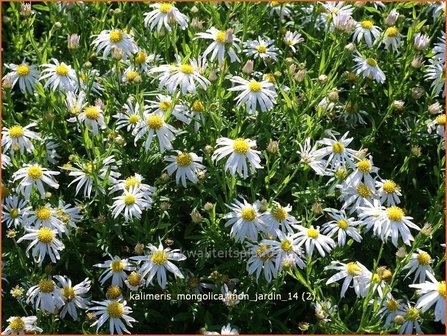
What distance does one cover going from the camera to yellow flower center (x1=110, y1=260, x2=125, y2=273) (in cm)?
281

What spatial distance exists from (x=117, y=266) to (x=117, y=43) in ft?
3.49

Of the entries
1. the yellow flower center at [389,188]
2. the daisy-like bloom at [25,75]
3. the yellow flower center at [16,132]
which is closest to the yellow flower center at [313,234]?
the yellow flower center at [389,188]

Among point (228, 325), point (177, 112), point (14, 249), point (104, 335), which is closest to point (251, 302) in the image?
point (228, 325)

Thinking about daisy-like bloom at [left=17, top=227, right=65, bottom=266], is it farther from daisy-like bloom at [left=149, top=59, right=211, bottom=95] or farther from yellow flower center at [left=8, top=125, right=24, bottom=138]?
daisy-like bloom at [left=149, top=59, right=211, bottom=95]

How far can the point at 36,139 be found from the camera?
3.13m

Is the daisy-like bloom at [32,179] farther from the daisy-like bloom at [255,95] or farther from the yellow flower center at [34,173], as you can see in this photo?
the daisy-like bloom at [255,95]

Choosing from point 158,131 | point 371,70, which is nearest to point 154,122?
point 158,131

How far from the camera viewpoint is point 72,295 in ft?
9.23

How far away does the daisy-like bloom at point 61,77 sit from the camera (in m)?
3.15

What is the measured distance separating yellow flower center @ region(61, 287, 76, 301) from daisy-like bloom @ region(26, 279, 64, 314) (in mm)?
15

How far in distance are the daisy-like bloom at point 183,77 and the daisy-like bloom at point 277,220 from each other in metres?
0.58

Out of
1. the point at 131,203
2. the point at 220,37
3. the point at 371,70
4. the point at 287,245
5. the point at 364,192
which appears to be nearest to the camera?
the point at 287,245

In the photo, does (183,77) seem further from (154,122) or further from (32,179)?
(32,179)

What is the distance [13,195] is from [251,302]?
1.14 m
